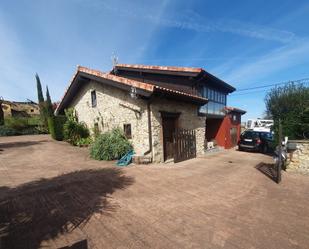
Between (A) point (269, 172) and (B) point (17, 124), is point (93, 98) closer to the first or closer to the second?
(A) point (269, 172)

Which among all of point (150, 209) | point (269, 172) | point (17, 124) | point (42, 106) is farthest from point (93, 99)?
point (42, 106)

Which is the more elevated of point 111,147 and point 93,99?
point 93,99

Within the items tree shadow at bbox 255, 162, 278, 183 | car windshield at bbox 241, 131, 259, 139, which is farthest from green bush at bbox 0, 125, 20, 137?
tree shadow at bbox 255, 162, 278, 183

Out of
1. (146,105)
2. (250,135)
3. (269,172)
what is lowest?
(269,172)

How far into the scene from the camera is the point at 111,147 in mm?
9672

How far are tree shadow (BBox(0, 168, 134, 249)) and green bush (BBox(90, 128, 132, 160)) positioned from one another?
2.66 m

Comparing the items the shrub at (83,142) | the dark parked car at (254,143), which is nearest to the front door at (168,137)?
the shrub at (83,142)

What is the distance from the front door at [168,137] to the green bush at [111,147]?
189 centimetres

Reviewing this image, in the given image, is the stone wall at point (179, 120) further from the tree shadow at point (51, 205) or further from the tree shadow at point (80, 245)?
the tree shadow at point (80, 245)

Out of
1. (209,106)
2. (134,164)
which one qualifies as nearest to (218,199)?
(134,164)

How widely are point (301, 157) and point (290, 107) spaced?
9.38 metres

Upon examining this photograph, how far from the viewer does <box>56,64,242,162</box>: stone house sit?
29.7 ft

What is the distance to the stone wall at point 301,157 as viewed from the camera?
738cm

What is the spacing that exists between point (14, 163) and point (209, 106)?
12.7 metres
